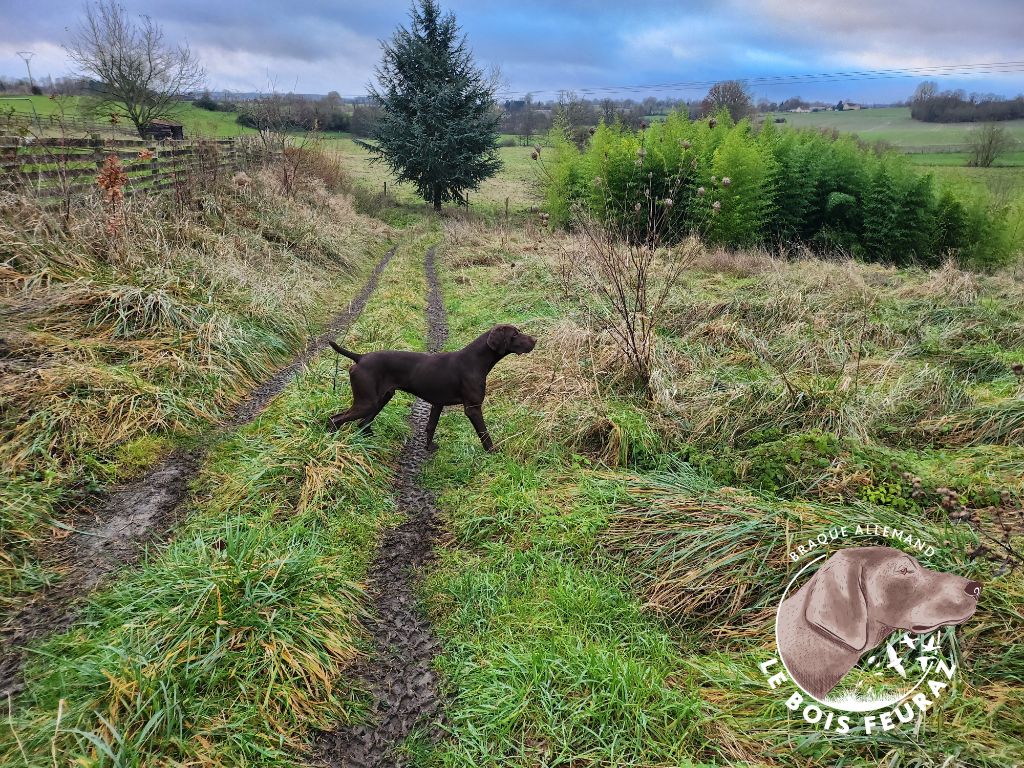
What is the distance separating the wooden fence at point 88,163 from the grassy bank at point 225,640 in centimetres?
538

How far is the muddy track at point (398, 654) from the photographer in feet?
7.09

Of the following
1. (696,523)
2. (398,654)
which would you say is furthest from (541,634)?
(696,523)

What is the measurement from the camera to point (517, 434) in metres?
4.48

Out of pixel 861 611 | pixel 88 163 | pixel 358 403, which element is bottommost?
pixel 358 403

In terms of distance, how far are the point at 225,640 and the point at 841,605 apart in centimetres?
248

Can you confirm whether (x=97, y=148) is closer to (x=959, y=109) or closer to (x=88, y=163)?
(x=88, y=163)

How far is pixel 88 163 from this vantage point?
24.9 ft

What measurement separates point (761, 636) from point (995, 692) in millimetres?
790

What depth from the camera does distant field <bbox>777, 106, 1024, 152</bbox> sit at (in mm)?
34688

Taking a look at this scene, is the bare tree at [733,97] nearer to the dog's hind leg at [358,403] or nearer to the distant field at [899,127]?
the distant field at [899,127]

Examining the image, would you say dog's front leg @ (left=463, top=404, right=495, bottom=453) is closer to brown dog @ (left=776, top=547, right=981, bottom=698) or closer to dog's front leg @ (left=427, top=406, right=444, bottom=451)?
dog's front leg @ (left=427, top=406, right=444, bottom=451)

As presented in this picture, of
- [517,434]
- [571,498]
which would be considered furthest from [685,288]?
[571,498]

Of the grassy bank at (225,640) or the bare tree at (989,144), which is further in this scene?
the bare tree at (989,144)

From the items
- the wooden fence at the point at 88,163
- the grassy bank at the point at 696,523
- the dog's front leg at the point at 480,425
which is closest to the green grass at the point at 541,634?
the grassy bank at the point at 696,523
